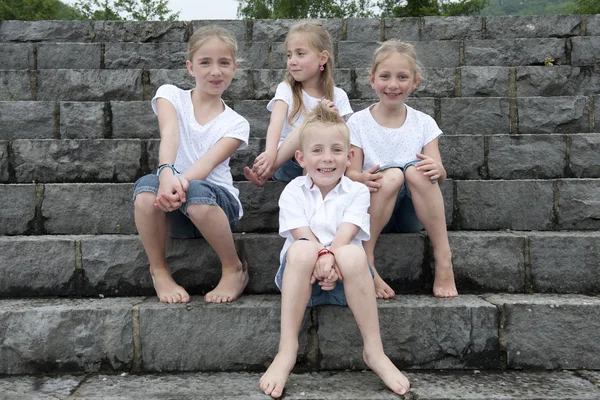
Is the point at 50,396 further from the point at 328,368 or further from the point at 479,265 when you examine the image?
the point at 479,265

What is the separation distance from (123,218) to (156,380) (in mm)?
984

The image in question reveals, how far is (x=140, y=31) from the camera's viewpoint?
5.52 m

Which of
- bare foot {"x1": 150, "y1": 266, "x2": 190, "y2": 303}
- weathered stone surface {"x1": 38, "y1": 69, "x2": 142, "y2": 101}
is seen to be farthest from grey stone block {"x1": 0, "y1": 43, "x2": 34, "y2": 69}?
bare foot {"x1": 150, "y1": 266, "x2": 190, "y2": 303}

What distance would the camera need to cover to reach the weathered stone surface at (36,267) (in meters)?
2.59

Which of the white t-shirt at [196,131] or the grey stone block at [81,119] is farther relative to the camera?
the grey stone block at [81,119]

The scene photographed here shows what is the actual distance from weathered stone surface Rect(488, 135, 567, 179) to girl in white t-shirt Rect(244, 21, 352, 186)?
3.09 ft

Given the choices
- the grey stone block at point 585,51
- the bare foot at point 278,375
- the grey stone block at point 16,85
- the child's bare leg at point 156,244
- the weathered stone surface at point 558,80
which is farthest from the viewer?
the grey stone block at point 585,51

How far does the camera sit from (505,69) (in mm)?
4352

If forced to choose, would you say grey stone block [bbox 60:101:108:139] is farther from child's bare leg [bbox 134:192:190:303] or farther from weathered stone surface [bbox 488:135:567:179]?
Result: weathered stone surface [bbox 488:135:567:179]

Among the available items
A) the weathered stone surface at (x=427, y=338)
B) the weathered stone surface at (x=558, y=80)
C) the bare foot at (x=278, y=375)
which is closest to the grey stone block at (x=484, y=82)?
the weathered stone surface at (x=558, y=80)

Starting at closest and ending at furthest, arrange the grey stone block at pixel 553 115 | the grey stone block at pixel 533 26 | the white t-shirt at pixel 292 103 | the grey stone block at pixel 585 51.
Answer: the white t-shirt at pixel 292 103
the grey stone block at pixel 553 115
the grey stone block at pixel 585 51
the grey stone block at pixel 533 26

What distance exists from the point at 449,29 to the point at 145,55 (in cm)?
296

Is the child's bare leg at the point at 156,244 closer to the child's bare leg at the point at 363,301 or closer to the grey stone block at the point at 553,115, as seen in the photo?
the child's bare leg at the point at 363,301

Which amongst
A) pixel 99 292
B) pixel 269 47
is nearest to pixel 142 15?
pixel 269 47
